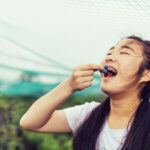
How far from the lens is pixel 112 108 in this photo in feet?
4.91

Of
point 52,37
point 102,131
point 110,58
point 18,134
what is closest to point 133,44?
point 110,58

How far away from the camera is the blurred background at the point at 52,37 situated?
1936 mm

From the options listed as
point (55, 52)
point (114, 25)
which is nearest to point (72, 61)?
point (55, 52)

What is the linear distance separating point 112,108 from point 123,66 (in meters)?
0.20

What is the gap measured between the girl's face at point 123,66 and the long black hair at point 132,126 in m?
0.04

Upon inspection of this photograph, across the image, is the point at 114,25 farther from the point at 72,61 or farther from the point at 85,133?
the point at 85,133

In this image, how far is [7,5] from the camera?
2119mm

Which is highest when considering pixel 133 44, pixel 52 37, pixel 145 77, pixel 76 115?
pixel 133 44

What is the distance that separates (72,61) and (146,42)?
31.3 inches

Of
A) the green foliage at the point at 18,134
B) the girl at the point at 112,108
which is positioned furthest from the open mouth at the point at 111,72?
the green foliage at the point at 18,134

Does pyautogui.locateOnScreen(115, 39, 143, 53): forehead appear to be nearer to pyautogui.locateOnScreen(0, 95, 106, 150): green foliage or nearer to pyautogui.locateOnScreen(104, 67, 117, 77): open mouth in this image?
pyautogui.locateOnScreen(104, 67, 117, 77): open mouth

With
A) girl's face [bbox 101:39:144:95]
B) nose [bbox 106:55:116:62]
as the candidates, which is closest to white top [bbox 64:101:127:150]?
girl's face [bbox 101:39:144:95]

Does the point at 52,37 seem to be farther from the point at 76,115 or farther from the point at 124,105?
the point at 124,105

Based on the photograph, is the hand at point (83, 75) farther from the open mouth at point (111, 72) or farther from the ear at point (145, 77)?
the ear at point (145, 77)
